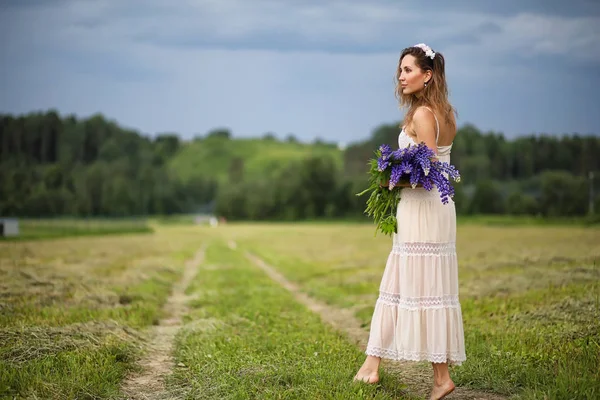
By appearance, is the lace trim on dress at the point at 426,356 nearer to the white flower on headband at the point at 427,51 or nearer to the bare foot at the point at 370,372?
the bare foot at the point at 370,372

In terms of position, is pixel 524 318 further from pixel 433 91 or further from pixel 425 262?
pixel 433 91

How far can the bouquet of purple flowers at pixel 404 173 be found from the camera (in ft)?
22.0

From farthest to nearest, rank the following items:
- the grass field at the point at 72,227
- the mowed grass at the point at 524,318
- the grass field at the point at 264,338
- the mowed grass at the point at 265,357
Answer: the grass field at the point at 72,227
the mowed grass at the point at 524,318
the grass field at the point at 264,338
the mowed grass at the point at 265,357

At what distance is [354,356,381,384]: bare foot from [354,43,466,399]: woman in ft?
0.07

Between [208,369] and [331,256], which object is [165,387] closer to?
[208,369]

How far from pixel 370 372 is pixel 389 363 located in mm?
1986

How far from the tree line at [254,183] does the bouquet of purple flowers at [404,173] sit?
59011mm

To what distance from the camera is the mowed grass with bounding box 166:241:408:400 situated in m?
6.94

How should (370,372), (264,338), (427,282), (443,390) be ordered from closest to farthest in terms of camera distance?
1. (443,390)
2. (427,282)
3. (370,372)
4. (264,338)

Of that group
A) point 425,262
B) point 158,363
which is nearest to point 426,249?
point 425,262

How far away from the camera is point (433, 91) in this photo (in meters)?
6.96

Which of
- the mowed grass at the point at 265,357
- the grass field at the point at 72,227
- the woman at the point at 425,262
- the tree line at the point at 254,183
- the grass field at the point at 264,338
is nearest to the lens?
the woman at the point at 425,262

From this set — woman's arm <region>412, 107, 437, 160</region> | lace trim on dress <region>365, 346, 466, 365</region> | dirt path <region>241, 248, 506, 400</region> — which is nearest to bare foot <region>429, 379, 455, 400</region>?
lace trim on dress <region>365, 346, 466, 365</region>

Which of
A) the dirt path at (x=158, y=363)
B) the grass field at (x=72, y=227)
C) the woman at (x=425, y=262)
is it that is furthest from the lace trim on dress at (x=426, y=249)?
the grass field at (x=72, y=227)
